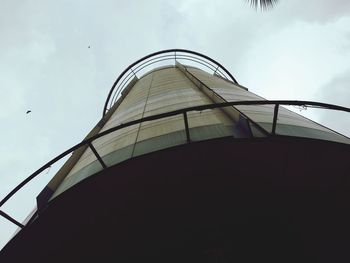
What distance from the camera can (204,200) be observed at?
5.79m

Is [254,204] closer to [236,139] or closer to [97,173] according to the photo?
[236,139]

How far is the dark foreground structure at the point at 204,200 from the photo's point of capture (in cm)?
530

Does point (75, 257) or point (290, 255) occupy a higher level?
point (290, 255)

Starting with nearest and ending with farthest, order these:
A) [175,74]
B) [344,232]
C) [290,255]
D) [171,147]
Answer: [171,147]
[290,255]
[344,232]
[175,74]

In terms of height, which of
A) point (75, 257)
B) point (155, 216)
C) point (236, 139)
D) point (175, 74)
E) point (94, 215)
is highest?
point (175, 74)

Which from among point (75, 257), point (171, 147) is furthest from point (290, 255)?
point (75, 257)

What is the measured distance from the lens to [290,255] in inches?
220

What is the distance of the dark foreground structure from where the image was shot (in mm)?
5301

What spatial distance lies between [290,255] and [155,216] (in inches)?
89.0

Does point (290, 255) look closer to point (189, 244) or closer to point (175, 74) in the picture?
point (189, 244)

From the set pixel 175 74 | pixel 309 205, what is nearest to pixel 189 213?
pixel 309 205

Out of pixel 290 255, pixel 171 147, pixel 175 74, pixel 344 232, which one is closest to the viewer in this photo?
pixel 171 147

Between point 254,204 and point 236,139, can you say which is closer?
point 236,139

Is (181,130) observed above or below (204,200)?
above
